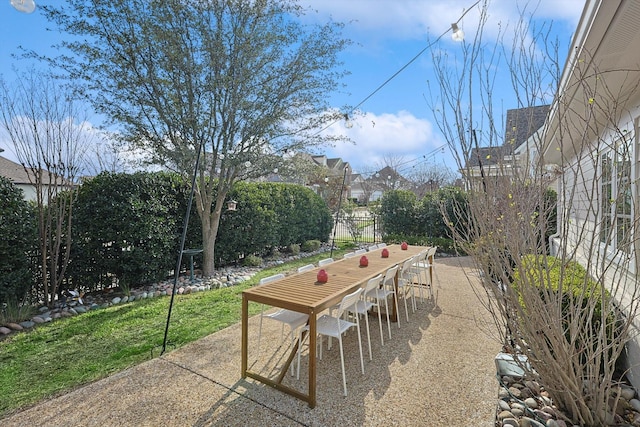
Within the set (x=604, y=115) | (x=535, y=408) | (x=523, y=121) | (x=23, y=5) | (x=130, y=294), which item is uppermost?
(x=23, y=5)

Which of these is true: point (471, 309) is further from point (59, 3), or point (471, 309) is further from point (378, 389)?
point (59, 3)

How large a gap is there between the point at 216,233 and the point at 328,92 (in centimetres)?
447

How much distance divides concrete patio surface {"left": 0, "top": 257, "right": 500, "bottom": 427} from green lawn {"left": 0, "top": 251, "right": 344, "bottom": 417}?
0.88 feet

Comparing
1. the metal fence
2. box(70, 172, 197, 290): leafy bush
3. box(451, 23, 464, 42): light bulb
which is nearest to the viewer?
box(451, 23, 464, 42): light bulb

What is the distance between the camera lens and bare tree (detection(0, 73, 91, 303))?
499 centimetres

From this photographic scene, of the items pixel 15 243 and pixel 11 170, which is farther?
pixel 11 170

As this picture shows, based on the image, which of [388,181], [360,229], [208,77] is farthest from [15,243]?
[388,181]

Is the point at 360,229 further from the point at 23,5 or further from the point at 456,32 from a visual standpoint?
the point at 23,5

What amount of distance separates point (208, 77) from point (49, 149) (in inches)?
122

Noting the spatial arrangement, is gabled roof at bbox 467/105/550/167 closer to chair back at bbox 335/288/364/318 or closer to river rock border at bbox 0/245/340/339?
chair back at bbox 335/288/364/318

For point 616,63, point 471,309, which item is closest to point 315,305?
point 616,63

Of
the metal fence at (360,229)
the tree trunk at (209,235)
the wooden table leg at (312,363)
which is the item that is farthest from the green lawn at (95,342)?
the metal fence at (360,229)

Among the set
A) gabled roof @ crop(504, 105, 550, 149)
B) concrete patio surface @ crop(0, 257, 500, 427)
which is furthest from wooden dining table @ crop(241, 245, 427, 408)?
gabled roof @ crop(504, 105, 550, 149)

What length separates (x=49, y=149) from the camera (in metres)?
5.25
